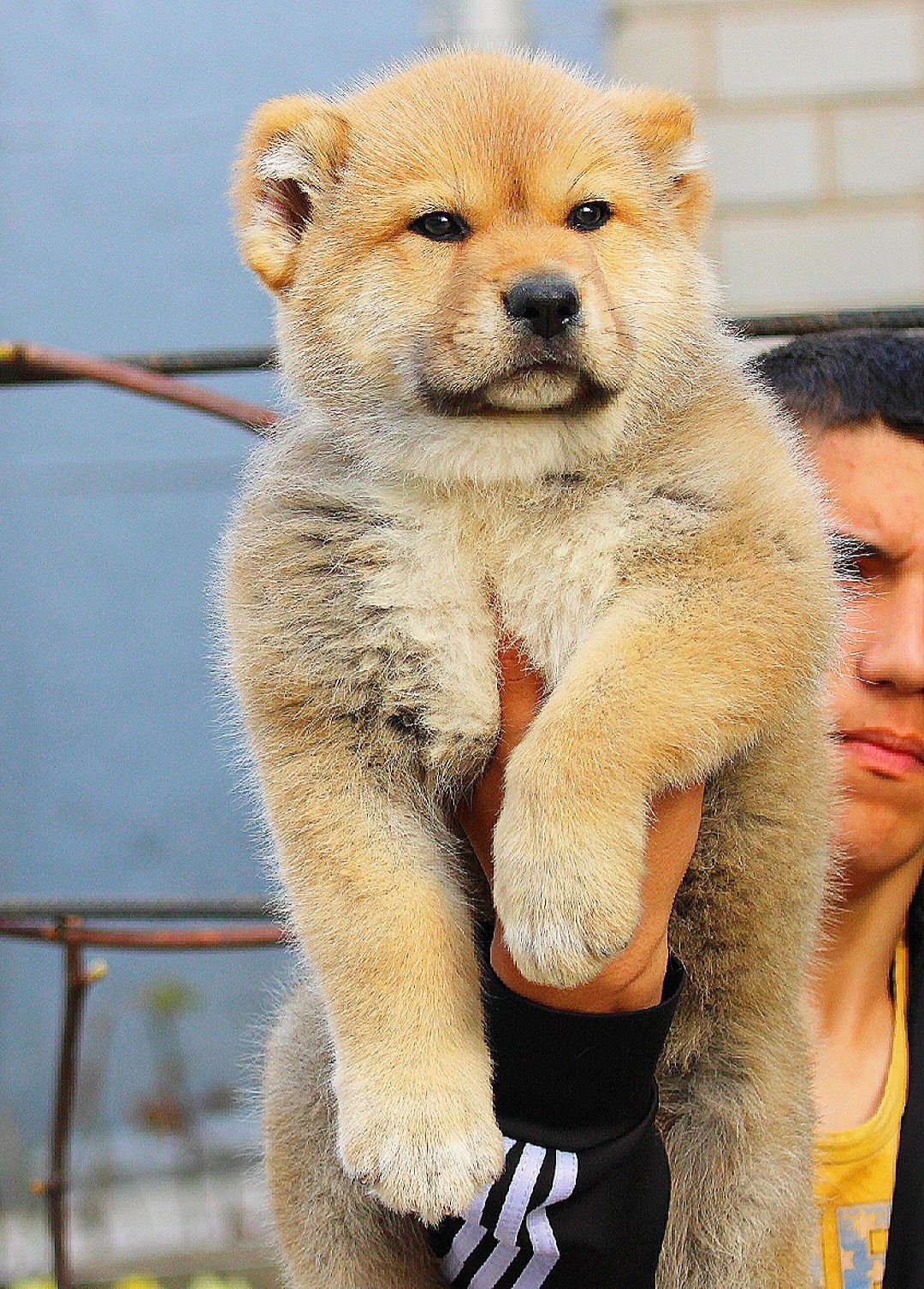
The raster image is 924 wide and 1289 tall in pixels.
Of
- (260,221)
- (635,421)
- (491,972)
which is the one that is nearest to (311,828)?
(491,972)

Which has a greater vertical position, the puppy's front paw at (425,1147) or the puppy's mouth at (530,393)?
the puppy's mouth at (530,393)

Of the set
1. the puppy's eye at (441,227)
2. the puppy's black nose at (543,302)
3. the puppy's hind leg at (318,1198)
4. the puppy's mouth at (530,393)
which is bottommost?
the puppy's hind leg at (318,1198)

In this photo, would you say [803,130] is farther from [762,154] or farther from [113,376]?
[113,376]

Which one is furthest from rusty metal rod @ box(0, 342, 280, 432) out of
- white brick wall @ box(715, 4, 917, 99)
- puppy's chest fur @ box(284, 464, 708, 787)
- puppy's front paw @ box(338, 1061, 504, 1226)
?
white brick wall @ box(715, 4, 917, 99)

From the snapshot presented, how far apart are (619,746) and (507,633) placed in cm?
31

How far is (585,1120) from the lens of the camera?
6.72 ft

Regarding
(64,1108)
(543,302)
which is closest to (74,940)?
(64,1108)

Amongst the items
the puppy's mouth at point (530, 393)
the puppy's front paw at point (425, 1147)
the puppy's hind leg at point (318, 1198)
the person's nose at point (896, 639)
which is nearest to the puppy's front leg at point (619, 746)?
the puppy's front paw at point (425, 1147)

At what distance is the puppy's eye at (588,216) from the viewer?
2.30 metres

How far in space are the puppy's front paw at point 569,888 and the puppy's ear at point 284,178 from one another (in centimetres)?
103

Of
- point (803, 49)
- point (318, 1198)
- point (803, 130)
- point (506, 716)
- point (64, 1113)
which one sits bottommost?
point (64, 1113)

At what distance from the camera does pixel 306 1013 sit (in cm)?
254

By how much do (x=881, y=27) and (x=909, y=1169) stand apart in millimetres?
4916

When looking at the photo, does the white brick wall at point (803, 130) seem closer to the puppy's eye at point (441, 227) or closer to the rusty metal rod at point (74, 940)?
the rusty metal rod at point (74, 940)
